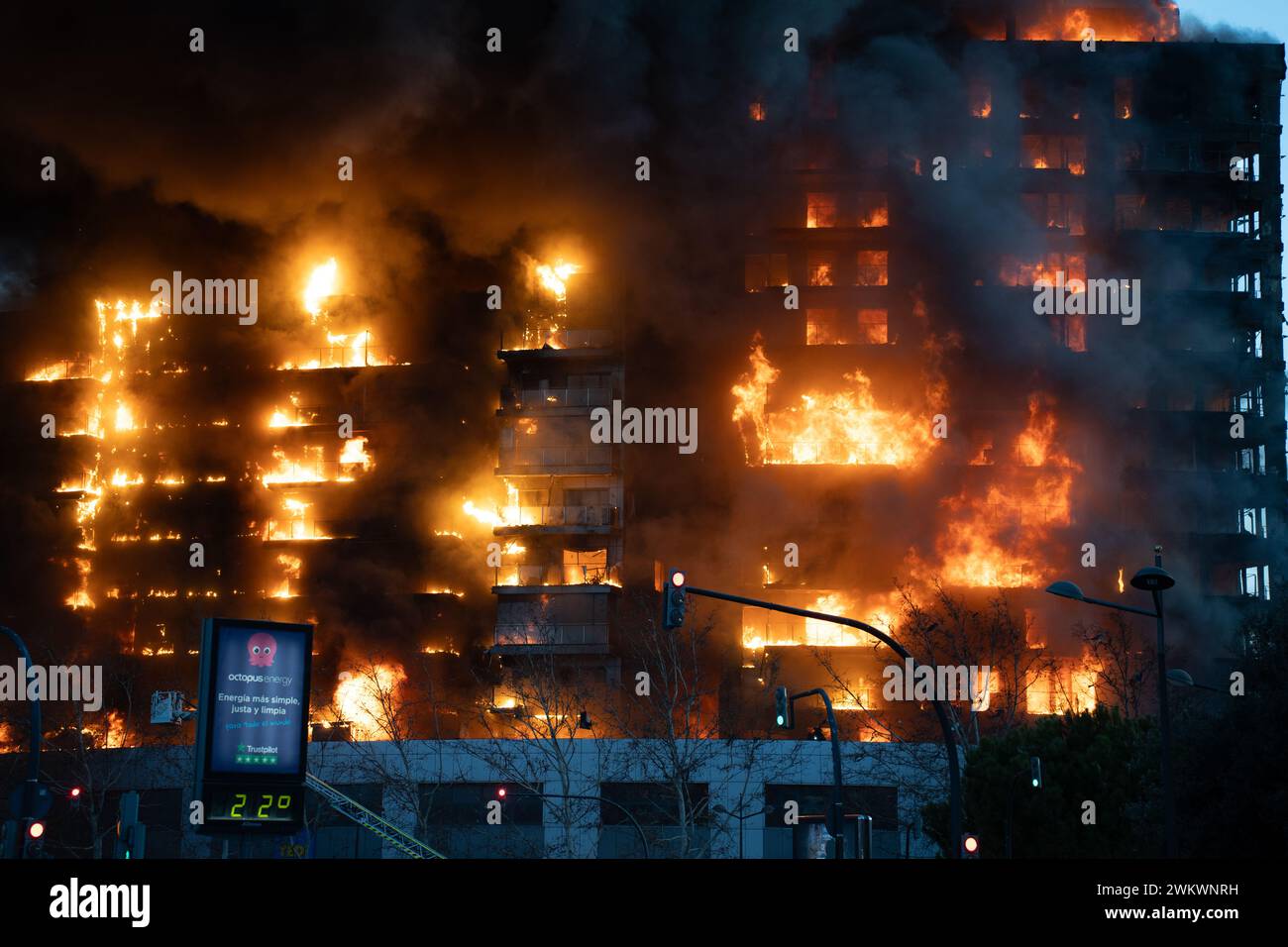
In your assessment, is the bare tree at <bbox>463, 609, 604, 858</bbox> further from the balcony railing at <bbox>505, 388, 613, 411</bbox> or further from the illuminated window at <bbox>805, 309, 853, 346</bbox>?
the illuminated window at <bbox>805, 309, 853, 346</bbox>

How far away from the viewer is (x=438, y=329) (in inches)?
3189

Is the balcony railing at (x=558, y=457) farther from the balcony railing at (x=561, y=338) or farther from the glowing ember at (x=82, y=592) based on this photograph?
the glowing ember at (x=82, y=592)

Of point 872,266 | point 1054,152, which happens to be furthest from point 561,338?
point 1054,152

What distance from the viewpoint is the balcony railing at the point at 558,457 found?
75.2 meters

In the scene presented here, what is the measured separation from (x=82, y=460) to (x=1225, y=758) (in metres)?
70.1

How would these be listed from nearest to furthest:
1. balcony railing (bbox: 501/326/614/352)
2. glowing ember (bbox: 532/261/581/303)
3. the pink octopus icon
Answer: the pink octopus icon, balcony railing (bbox: 501/326/614/352), glowing ember (bbox: 532/261/581/303)

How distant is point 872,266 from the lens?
78.1 m

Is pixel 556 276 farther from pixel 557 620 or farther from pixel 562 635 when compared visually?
pixel 562 635
